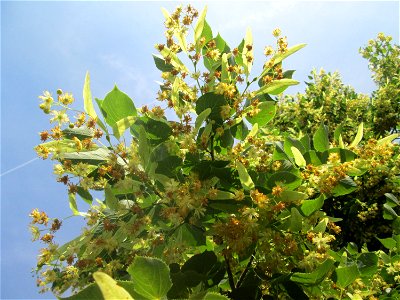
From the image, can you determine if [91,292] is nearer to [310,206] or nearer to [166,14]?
[310,206]

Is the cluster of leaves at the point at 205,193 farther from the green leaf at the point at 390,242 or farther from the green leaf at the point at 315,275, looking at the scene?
the green leaf at the point at 390,242

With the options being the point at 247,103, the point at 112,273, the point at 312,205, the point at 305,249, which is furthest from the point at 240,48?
the point at 112,273

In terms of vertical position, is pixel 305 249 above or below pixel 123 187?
below

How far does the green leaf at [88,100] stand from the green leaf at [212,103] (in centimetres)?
66

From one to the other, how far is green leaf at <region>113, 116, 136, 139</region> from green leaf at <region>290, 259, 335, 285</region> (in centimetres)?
127

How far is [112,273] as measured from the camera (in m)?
2.24

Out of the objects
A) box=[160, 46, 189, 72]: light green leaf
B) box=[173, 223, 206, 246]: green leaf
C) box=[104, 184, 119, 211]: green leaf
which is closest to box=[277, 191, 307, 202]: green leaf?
box=[173, 223, 206, 246]: green leaf

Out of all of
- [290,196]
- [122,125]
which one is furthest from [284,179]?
[122,125]

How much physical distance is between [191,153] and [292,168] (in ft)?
2.19

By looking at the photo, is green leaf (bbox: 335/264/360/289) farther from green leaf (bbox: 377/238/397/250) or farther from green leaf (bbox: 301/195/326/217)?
green leaf (bbox: 377/238/397/250)

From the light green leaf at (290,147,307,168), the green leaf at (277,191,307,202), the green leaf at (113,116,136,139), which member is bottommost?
the green leaf at (277,191,307,202)

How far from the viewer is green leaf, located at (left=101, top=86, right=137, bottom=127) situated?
240cm

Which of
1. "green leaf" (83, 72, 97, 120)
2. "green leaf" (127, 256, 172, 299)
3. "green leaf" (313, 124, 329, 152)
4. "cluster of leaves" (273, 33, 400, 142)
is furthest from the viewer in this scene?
"cluster of leaves" (273, 33, 400, 142)

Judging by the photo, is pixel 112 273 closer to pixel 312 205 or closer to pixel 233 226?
pixel 233 226
